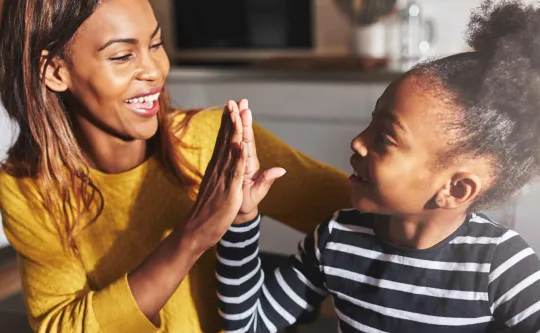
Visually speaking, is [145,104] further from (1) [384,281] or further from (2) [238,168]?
(1) [384,281]

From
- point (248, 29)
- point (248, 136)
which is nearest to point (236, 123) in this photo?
point (248, 136)

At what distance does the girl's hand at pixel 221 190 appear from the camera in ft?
1.44

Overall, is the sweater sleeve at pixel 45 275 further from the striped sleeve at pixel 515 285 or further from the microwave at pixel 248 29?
the microwave at pixel 248 29

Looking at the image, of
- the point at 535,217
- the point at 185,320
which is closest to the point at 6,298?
the point at 185,320

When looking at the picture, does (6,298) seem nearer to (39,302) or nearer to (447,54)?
(39,302)

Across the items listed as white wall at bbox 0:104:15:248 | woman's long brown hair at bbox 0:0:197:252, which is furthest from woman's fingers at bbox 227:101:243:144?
white wall at bbox 0:104:15:248

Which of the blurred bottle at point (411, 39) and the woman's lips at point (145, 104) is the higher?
the blurred bottle at point (411, 39)

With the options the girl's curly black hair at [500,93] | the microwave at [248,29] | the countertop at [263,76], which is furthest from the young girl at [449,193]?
the microwave at [248,29]

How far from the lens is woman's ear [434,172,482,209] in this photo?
1.24 ft

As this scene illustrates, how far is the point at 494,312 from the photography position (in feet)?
1.29

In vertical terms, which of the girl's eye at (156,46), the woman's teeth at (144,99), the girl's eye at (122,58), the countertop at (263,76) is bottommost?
the countertop at (263,76)

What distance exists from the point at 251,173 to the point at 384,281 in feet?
0.41

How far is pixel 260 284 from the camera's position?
19.8 inches

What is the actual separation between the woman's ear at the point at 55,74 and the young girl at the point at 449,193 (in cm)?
25
